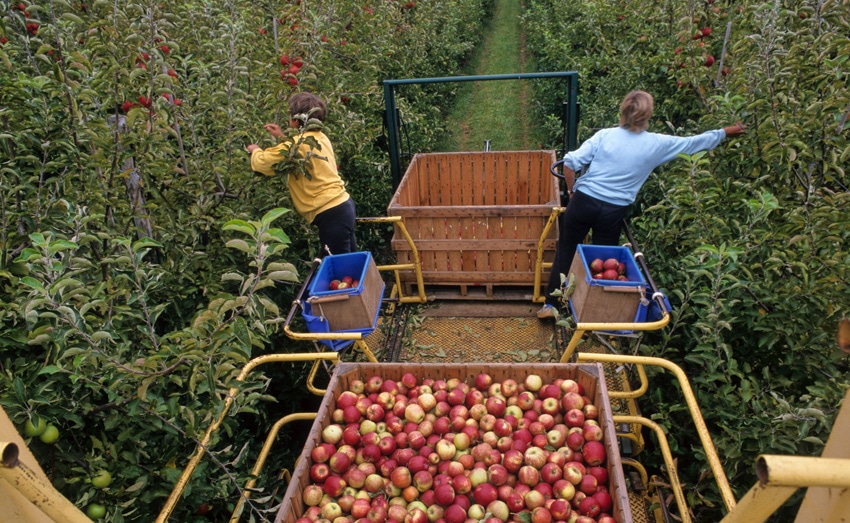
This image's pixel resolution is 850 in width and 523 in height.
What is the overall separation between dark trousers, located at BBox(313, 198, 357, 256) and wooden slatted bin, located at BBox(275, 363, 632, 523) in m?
1.55

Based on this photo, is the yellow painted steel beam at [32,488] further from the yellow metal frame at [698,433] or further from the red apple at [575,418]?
the red apple at [575,418]

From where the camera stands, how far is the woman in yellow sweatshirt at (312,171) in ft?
12.3

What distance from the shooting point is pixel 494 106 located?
12.9 meters

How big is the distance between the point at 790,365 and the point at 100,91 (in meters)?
4.29

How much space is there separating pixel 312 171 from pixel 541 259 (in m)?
2.26

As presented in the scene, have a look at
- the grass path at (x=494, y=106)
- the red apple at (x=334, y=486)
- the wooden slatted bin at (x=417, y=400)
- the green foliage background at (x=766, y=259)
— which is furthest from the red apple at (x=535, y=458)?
the grass path at (x=494, y=106)

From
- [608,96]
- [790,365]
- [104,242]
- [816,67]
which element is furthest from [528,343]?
[608,96]

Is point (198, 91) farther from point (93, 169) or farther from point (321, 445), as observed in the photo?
point (321, 445)

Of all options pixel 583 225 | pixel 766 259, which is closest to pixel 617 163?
pixel 583 225

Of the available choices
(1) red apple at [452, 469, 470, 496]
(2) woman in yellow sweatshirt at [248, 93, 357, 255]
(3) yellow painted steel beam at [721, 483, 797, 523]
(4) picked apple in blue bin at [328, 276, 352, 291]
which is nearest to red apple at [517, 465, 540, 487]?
(1) red apple at [452, 469, 470, 496]

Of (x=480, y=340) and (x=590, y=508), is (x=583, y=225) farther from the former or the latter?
(x=590, y=508)

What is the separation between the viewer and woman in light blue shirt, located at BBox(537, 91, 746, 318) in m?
3.79

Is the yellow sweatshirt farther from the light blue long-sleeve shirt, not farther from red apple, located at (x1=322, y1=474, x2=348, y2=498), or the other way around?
red apple, located at (x1=322, y1=474, x2=348, y2=498)

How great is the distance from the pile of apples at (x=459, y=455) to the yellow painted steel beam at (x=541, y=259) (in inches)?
74.6
